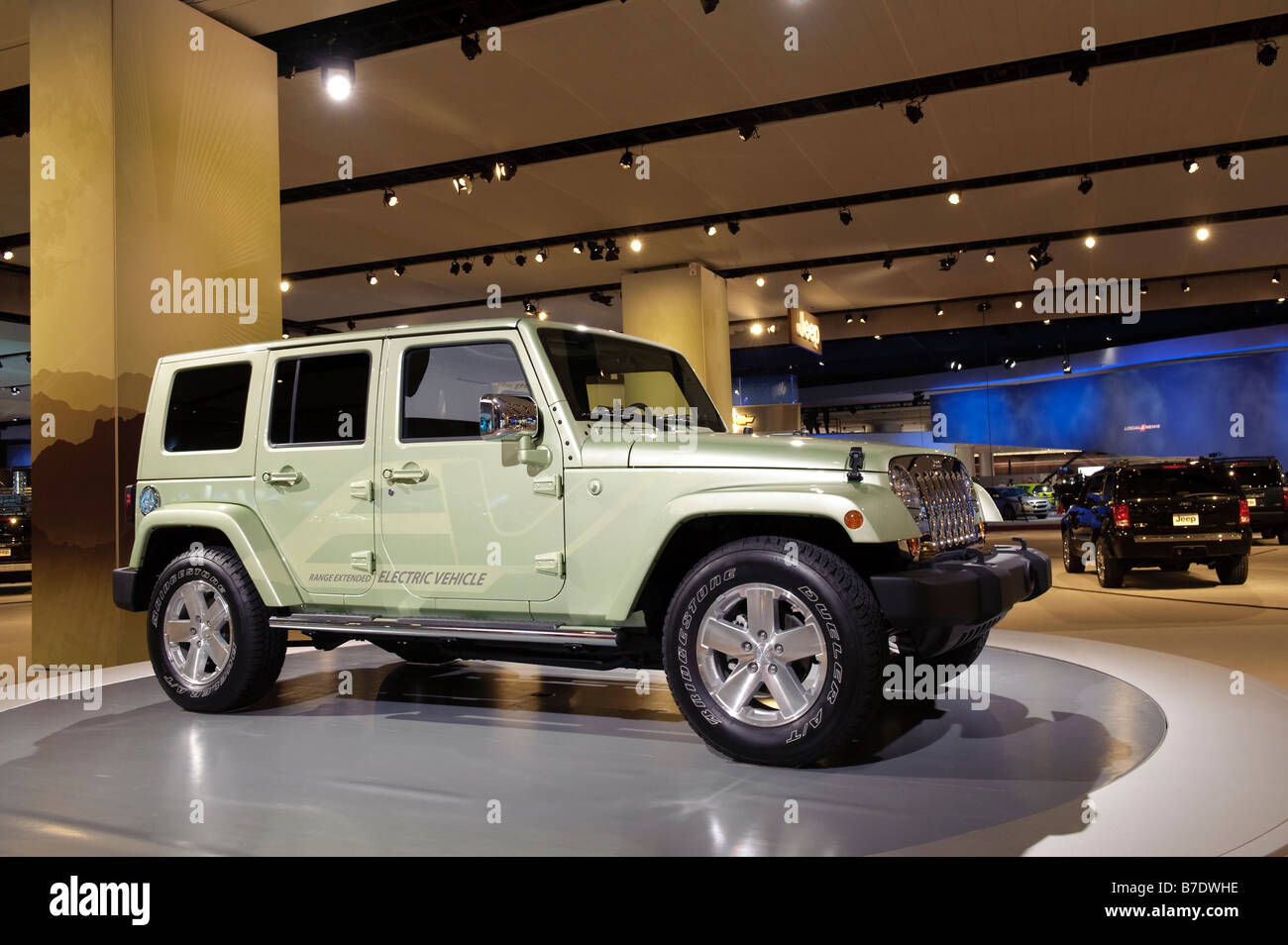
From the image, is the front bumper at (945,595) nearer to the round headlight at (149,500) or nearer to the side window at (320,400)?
the side window at (320,400)

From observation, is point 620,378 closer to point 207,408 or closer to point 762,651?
point 762,651

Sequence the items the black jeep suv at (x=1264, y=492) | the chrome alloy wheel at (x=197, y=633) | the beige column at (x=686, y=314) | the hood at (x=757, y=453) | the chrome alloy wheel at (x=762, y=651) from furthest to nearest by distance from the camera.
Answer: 1. the black jeep suv at (x=1264, y=492)
2. the beige column at (x=686, y=314)
3. the chrome alloy wheel at (x=197, y=633)
4. the hood at (x=757, y=453)
5. the chrome alloy wheel at (x=762, y=651)

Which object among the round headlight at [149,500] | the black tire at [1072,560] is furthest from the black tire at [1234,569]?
the round headlight at [149,500]

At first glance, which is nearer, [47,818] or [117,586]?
[47,818]

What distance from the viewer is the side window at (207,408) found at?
5.11m

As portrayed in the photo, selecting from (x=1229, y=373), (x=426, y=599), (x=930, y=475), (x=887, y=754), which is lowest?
(x=887, y=754)

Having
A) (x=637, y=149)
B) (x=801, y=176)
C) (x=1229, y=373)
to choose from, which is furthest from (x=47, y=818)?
(x=1229, y=373)

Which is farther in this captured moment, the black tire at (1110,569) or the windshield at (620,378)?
the black tire at (1110,569)

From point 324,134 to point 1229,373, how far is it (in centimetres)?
2448

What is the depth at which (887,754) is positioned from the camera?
3930 mm

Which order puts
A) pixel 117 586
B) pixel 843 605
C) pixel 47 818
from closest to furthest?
pixel 47 818 → pixel 843 605 → pixel 117 586

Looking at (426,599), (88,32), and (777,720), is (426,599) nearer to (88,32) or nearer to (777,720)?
(777,720)

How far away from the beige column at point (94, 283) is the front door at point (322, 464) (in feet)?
7.27

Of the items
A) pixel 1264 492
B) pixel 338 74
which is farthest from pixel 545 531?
pixel 1264 492
